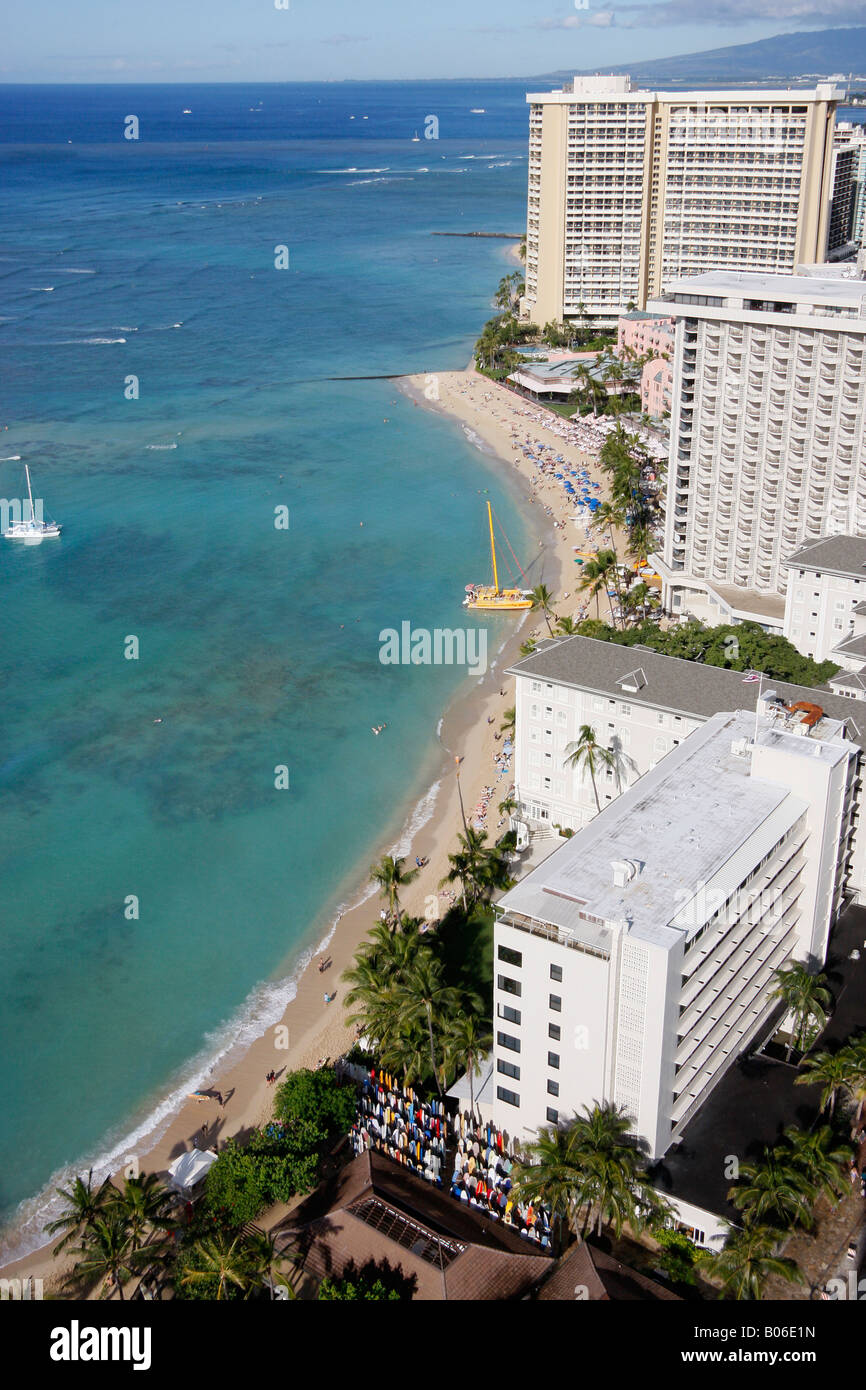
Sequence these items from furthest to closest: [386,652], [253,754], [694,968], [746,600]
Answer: [386,652] < [746,600] < [253,754] < [694,968]

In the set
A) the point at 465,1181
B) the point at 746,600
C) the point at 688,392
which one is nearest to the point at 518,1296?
the point at 465,1181

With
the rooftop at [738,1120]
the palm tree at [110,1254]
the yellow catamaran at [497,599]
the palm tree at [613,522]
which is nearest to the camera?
the palm tree at [110,1254]

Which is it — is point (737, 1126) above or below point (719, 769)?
below

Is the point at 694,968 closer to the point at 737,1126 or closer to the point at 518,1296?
the point at 737,1126

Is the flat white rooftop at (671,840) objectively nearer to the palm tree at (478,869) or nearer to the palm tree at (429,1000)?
the palm tree at (429,1000)

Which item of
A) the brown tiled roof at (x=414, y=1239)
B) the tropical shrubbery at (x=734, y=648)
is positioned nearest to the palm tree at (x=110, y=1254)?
the brown tiled roof at (x=414, y=1239)

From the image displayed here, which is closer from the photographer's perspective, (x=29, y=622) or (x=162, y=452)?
(x=29, y=622)
